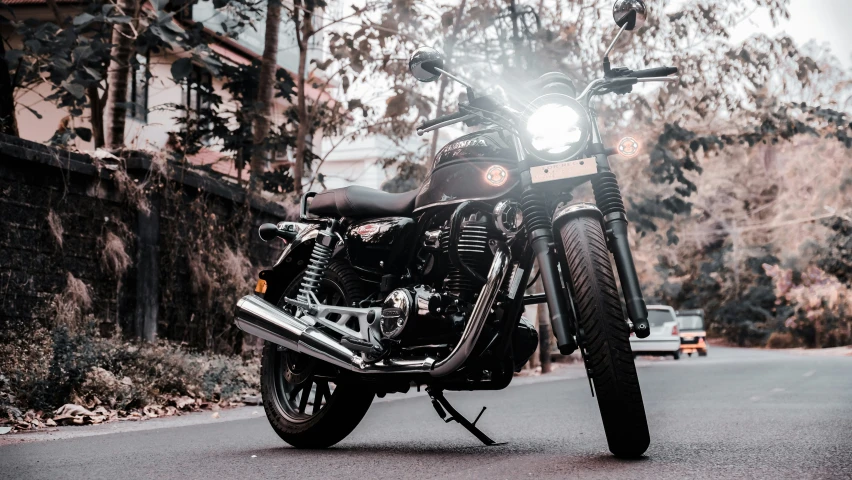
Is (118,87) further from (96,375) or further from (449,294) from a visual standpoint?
(449,294)

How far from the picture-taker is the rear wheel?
18.6 feet

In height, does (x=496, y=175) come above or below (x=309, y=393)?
above

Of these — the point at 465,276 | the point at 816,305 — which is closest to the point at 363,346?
the point at 465,276

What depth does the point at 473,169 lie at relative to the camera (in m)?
5.23

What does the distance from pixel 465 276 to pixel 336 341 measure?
814mm

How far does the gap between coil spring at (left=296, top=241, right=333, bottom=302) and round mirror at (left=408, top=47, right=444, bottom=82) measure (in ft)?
4.41

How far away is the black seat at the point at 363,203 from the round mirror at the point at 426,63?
0.88m

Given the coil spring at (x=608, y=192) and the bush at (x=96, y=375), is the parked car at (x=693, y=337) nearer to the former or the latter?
the bush at (x=96, y=375)

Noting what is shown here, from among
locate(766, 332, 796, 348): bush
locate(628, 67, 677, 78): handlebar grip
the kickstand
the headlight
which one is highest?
locate(628, 67, 677, 78): handlebar grip

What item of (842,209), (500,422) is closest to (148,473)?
(500,422)

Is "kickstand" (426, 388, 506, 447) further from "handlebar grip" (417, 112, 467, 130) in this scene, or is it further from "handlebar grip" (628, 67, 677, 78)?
Answer: "handlebar grip" (628, 67, 677, 78)

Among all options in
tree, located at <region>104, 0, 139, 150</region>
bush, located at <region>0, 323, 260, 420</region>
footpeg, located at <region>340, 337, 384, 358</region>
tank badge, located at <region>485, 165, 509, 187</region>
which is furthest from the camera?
tree, located at <region>104, 0, 139, 150</region>

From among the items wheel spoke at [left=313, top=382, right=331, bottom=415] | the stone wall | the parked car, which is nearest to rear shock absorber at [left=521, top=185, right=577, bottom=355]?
wheel spoke at [left=313, top=382, right=331, bottom=415]

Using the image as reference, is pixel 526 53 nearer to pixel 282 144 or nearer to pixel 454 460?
pixel 282 144
